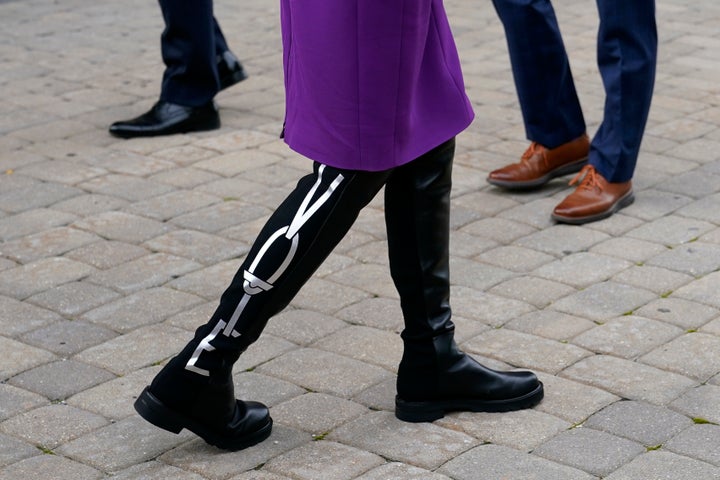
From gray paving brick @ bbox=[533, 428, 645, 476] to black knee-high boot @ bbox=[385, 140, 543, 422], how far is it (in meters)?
0.18

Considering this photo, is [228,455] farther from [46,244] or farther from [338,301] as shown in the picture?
[46,244]

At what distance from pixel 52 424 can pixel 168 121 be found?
8.45 ft

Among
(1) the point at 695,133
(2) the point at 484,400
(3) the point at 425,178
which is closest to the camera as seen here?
(3) the point at 425,178

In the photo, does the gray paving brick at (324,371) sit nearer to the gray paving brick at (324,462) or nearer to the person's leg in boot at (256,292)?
the gray paving brick at (324,462)

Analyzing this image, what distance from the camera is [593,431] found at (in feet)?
9.59

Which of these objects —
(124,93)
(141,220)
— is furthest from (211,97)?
(141,220)

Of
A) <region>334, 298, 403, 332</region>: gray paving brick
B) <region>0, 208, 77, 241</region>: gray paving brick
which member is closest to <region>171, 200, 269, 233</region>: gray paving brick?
<region>0, 208, 77, 241</region>: gray paving brick

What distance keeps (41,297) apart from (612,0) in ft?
6.62

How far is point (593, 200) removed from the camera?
14.4ft

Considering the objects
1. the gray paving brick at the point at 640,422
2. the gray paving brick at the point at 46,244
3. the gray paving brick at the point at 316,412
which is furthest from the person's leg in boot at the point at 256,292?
the gray paving brick at the point at 46,244

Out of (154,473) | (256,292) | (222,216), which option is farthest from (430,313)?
(222,216)

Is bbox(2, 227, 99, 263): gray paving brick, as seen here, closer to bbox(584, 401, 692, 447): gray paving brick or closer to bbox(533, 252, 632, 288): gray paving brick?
bbox(533, 252, 632, 288): gray paving brick

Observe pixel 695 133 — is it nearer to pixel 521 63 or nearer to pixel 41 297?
pixel 521 63

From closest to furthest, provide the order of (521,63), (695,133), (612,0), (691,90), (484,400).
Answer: (484,400) → (612,0) → (521,63) → (695,133) → (691,90)
